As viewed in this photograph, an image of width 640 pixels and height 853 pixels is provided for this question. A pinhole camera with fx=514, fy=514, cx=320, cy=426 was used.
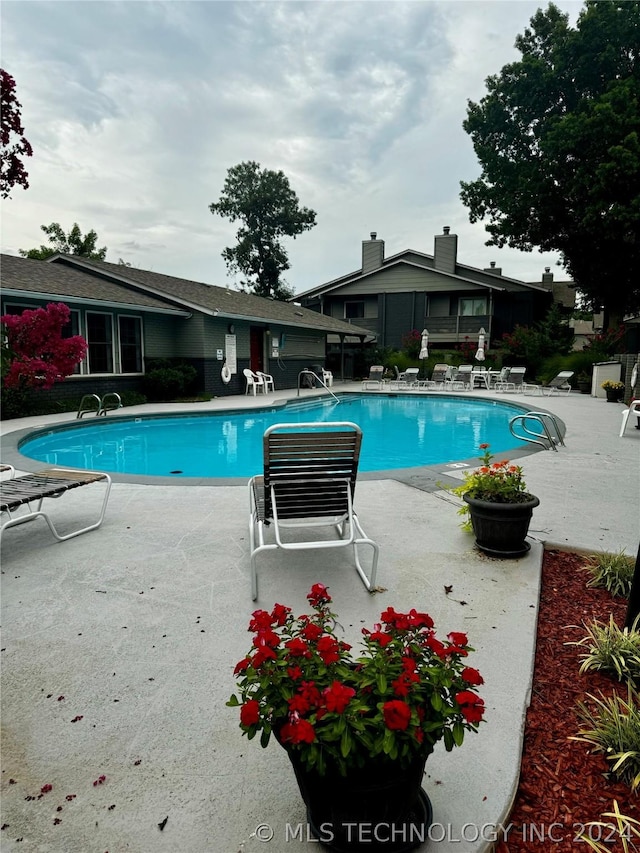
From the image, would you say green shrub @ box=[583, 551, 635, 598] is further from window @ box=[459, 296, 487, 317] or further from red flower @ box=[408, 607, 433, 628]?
window @ box=[459, 296, 487, 317]

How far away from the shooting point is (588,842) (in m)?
1.51

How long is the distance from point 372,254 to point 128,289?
704 inches

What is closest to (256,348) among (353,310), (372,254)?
(353,310)

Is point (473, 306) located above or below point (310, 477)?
above

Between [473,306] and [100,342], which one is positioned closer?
[100,342]

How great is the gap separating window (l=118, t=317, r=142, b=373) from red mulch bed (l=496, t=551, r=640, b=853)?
604 inches

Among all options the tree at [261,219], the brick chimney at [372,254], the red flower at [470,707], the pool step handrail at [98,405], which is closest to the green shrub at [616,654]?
the red flower at [470,707]

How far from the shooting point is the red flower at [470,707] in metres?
1.29

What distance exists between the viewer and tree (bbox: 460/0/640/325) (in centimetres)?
2031

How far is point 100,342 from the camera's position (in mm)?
15195

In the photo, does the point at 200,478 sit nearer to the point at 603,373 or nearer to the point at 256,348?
the point at 256,348

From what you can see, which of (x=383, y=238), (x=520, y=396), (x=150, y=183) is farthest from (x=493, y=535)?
(x=383, y=238)

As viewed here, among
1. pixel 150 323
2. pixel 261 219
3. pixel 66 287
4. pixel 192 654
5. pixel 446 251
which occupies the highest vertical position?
pixel 261 219

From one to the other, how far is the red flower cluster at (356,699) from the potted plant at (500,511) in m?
2.23
